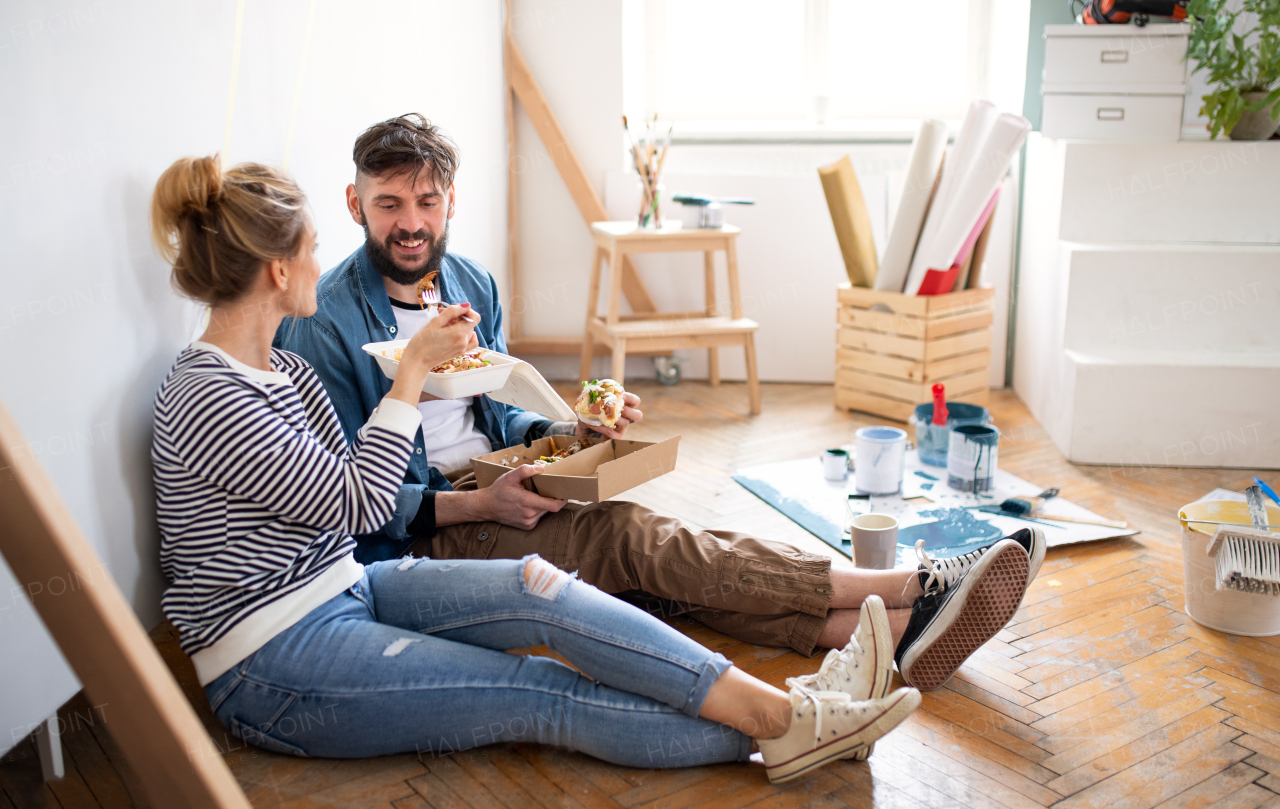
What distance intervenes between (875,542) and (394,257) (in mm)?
1119

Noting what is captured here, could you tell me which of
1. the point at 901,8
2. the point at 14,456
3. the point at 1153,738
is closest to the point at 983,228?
the point at 901,8

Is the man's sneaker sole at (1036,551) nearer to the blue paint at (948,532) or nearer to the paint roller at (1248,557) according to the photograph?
the paint roller at (1248,557)

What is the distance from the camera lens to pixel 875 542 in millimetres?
2045

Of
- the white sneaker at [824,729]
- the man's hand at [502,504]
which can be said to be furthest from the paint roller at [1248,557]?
the man's hand at [502,504]

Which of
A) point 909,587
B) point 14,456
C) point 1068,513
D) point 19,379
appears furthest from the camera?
point 1068,513

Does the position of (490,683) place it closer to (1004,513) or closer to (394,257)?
(394,257)

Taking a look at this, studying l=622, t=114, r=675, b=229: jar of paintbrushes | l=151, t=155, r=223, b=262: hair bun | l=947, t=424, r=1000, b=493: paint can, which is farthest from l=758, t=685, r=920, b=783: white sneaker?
l=622, t=114, r=675, b=229: jar of paintbrushes

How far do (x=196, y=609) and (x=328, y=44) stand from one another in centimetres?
145

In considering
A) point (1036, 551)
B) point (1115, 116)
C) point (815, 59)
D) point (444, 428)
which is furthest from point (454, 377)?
point (815, 59)

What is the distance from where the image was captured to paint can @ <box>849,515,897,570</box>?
204cm

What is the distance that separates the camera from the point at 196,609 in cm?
138

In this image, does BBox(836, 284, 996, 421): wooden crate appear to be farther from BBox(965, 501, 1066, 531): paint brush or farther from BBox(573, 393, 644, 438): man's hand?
BBox(573, 393, 644, 438): man's hand

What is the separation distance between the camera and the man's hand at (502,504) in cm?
178

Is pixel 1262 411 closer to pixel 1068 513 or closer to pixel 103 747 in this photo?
pixel 1068 513
